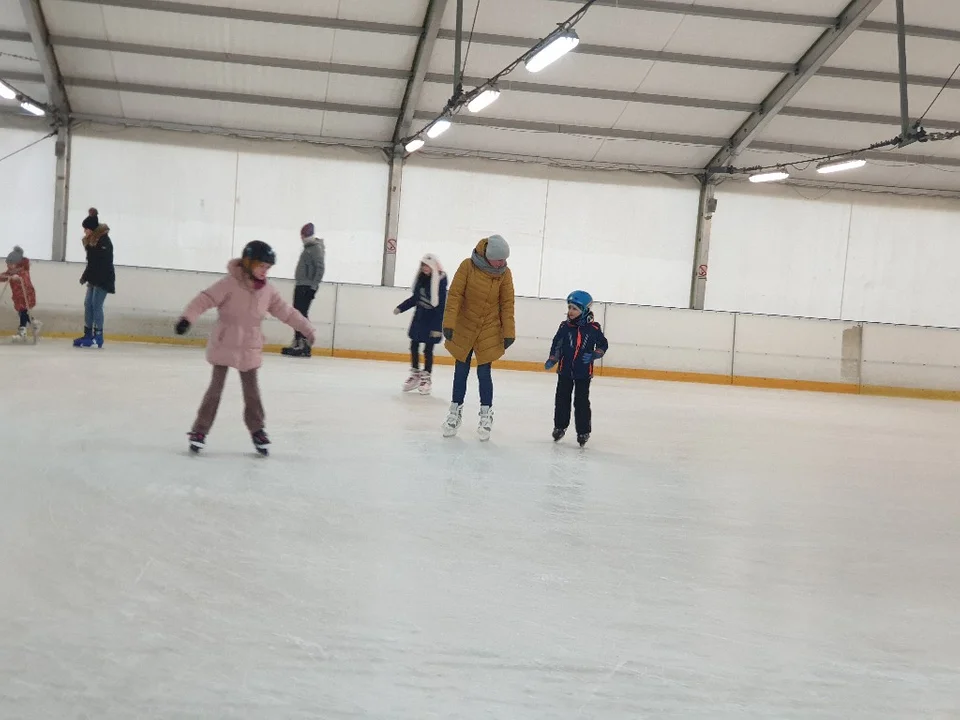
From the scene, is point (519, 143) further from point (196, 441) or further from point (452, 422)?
point (196, 441)

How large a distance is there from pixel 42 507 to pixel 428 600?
1926 mm

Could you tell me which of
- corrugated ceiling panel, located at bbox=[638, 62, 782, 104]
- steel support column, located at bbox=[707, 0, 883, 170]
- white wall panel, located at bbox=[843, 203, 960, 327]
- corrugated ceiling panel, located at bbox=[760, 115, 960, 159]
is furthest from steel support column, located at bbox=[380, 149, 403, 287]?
white wall panel, located at bbox=[843, 203, 960, 327]

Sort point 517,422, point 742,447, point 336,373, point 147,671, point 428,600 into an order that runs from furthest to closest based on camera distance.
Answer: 1. point 336,373
2. point 517,422
3. point 742,447
4. point 428,600
5. point 147,671

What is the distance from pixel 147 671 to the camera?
7.77 feet

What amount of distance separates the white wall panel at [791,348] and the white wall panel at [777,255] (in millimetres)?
2512

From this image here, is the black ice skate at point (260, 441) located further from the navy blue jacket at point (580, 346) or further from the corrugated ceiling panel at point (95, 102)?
the corrugated ceiling panel at point (95, 102)

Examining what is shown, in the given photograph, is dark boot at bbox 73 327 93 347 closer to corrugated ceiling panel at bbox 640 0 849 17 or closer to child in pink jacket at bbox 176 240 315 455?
child in pink jacket at bbox 176 240 315 455

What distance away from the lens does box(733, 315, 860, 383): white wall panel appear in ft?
52.7

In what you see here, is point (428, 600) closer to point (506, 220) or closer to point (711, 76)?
point (711, 76)

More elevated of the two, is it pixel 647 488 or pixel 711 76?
pixel 711 76

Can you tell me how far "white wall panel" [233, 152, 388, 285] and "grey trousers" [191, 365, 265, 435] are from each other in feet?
40.1

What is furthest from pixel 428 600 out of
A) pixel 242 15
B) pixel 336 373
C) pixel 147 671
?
pixel 242 15

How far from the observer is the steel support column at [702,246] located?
18234 millimetres

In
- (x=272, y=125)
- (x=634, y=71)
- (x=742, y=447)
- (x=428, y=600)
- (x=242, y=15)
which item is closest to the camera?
(x=428, y=600)
